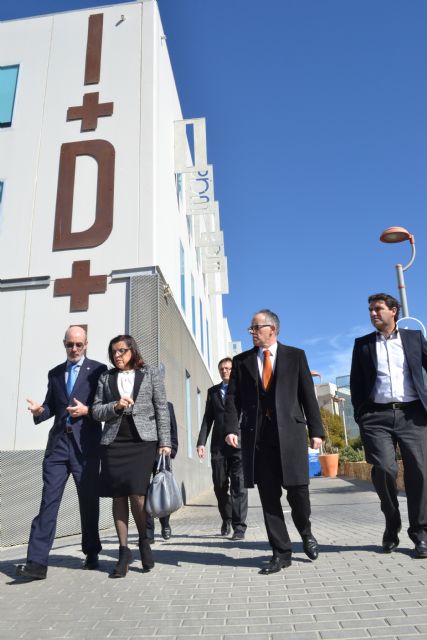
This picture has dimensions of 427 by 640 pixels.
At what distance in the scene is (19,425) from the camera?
10680 mm

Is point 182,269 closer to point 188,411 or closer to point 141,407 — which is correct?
point 188,411

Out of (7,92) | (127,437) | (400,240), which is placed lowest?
(127,437)

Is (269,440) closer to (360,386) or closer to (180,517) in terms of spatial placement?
(360,386)

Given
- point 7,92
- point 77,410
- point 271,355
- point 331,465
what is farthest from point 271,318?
point 331,465

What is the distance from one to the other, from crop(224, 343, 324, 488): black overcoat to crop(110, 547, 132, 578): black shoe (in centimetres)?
109

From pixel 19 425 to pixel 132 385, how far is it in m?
6.63

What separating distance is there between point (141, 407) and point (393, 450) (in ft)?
6.86

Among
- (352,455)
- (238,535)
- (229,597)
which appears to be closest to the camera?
(229,597)

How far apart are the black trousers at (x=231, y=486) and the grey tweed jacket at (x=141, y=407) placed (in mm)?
2373

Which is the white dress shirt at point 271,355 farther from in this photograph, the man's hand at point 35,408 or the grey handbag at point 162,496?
the man's hand at point 35,408

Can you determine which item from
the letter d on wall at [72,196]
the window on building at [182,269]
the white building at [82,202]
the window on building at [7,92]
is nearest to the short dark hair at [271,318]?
the white building at [82,202]

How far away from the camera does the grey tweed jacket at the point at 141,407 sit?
4.71m

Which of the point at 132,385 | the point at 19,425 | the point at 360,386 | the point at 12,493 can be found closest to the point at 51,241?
the point at 19,425

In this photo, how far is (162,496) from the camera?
15.0 ft
